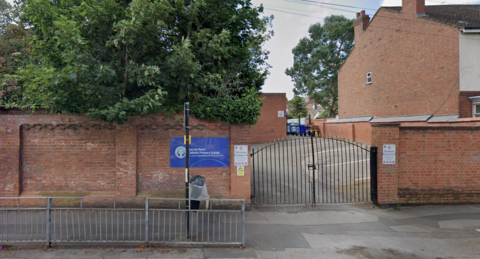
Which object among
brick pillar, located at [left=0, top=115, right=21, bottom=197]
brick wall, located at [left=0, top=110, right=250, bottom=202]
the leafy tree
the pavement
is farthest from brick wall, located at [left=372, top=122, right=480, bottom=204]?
the leafy tree

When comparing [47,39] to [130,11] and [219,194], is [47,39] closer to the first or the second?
[130,11]

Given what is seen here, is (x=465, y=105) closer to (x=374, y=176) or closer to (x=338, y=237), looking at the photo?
(x=374, y=176)

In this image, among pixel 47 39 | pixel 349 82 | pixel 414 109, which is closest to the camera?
pixel 47 39

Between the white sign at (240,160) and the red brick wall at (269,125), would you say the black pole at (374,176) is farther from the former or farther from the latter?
the red brick wall at (269,125)

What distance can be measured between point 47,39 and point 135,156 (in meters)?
3.68

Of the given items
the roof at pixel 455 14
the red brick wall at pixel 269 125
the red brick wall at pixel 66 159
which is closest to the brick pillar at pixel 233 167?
the red brick wall at pixel 66 159

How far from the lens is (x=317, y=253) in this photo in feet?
17.3

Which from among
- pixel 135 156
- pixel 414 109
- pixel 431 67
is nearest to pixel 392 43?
pixel 431 67

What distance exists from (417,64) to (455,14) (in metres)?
4.28

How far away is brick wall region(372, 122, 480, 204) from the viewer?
812cm

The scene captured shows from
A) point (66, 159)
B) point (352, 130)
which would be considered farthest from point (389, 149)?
point (352, 130)

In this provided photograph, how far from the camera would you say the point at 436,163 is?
8.19 metres

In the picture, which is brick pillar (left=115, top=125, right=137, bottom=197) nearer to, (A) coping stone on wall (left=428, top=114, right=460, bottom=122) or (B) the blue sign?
(B) the blue sign

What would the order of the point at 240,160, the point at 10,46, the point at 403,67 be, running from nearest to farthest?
the point at 240,160 < the point at 10,46 < the point at 403,67
